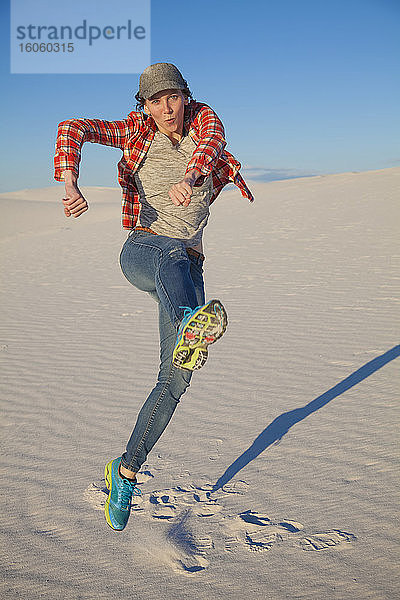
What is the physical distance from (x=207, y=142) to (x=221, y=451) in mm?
2576

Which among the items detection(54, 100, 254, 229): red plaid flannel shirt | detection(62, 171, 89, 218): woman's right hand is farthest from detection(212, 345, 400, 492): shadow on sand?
detection(62, 171, 89, 218): woman's right hand

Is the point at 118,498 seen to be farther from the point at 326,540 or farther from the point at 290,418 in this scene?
the point at 290,418

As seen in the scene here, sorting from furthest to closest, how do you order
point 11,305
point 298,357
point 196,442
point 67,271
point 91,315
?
point 67,271 < point 11,305 < point 91,315 < point 298,357 < point 196,442

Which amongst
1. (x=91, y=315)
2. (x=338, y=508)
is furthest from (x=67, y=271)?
(x=338, y=508)

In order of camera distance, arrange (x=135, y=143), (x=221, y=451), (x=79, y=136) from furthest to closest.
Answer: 1. (x=221, y=451)
2. (x=135, y=143)
3. (x=79, y=136)

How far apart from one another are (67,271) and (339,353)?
9.77 metres

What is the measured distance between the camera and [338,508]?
3.52 meters

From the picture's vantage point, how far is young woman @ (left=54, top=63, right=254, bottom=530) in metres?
2.52

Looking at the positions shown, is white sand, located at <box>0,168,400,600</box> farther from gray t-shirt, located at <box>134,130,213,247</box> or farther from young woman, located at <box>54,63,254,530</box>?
gray t-shirt, located at <box>134,130,213,247</box>

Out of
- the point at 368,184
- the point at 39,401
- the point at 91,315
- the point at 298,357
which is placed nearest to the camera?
the point at 39,401

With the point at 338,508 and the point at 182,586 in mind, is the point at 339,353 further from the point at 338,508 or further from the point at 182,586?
the point at 182,586

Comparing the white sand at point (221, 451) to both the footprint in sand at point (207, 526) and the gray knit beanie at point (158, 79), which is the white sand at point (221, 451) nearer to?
the footprint in sand at point (207, 526)

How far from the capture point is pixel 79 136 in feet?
8.98

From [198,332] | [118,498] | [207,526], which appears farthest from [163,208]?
[207,526]
